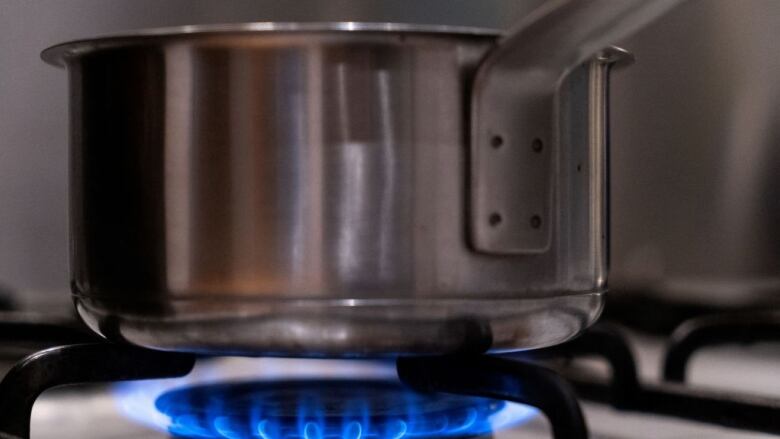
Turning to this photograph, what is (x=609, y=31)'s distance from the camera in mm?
448

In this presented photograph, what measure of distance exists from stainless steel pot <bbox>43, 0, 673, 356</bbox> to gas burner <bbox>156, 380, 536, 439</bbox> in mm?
53

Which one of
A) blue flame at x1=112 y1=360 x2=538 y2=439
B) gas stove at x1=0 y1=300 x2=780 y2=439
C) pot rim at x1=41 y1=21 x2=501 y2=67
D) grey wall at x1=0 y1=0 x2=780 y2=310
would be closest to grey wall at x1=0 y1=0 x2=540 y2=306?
grey wall at x1=0 y1=0 x2=780 y2=310

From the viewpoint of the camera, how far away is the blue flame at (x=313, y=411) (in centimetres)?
52

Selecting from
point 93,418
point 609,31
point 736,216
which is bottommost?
point 93,418

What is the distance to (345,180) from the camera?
0.46 m

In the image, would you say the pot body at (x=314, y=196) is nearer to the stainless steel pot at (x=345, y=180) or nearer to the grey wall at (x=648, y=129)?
the stainless steel pot at (x=345, y=180)

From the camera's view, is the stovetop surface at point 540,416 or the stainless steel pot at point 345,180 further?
the stovetop surface at point 540,416

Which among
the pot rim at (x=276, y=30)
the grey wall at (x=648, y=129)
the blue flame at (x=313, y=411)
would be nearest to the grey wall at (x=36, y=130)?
the grey wall at (x=648, y=129)

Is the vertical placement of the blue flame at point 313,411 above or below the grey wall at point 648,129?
below

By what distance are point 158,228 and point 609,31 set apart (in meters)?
0.23

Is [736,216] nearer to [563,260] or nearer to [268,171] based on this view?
[563,260]

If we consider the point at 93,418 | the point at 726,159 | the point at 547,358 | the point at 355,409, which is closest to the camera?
the point at 355,409

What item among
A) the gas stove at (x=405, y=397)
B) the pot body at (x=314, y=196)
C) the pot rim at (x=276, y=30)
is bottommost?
the gas stove at (x=405, y=397)

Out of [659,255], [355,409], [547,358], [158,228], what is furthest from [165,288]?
[659,255]
